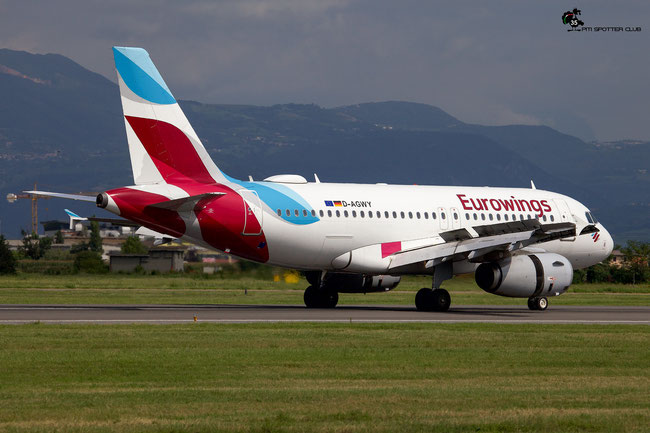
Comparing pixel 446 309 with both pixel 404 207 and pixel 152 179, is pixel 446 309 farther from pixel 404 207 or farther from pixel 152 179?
pixel 152 179

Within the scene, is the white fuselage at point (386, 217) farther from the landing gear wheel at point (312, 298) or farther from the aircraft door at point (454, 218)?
the landing gear wheel at point (312, 298)

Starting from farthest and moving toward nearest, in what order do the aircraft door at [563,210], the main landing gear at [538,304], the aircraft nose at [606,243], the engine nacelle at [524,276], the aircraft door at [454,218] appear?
1. the aircraft nose at [606,243]
2. the aircraft door at [563,210]
3. the aircraft door at [454,218]
4. the main landing gear at [538,304]
5. the engine nacelle at [524,276]

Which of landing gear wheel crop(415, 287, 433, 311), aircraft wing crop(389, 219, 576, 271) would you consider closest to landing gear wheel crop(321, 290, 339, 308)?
aircraft wing crop(389, 219, 576, 271)

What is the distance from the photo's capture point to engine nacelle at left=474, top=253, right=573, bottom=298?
35.7m

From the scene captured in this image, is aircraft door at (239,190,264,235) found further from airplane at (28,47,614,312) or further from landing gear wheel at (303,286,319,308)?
landing gear wheel at (303,286,319,308)

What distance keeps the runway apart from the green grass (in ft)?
9.61

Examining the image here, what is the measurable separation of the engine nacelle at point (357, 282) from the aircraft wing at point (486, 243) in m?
A: 1.69

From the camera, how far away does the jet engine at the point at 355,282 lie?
127 ft

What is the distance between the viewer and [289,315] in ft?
108

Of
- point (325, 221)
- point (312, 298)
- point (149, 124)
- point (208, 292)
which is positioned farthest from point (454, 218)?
point (208, 292)

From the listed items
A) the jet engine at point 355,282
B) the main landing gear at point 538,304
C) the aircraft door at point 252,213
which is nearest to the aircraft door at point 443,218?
the jet engine at point 355,282

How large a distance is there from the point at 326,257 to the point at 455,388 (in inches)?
769

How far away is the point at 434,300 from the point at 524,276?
3150 mm

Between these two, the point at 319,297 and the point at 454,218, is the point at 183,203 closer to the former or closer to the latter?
the point at 319,297
